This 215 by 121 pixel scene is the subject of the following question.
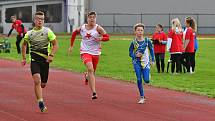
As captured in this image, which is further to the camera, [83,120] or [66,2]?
[66,2]

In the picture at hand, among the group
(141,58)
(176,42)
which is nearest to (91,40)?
(141,58)

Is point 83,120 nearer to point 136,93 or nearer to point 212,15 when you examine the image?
point 136,93

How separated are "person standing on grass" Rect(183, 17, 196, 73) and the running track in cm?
391

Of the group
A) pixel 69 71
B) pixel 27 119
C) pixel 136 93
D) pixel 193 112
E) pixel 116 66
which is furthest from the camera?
pixel 116 66

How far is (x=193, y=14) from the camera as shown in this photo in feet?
239

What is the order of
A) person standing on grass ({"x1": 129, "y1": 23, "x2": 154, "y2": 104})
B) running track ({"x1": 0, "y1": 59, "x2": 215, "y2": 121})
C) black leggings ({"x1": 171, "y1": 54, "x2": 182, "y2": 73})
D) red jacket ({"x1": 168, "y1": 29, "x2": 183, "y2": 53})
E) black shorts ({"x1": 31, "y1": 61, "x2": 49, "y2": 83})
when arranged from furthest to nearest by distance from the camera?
black leggings ({"x1": 171, "y1": 54, "x2": 182, "y2": 73}) → red jacket ({"x1": 168, "y1": 29, "x2": 183, "y2": 53}) → person standing on grass ({"x1": 129, "y1": 23, "x2": 154, "y2": 104}) → black shorts ({"x1": 31, "y1": 61, "x2": 49, "y2": 83}) → running track ({"x1": 0, "y1": 59, "x2": 215, "y2": 121})

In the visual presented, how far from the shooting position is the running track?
10805 millimetres

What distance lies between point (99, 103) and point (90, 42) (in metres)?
1.48

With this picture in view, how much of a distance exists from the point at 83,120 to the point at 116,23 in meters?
63.9

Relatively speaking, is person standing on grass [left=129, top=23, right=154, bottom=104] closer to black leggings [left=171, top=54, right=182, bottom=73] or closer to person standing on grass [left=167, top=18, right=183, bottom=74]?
person standing on grass [left=167, top=18, right=183, bottom=74]

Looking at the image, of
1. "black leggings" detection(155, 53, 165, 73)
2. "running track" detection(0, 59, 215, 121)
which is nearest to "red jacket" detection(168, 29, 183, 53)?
"black leggings" detection(155, 53, 165, 73)

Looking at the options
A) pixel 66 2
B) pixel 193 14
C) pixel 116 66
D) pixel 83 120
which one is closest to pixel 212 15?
pixel 193 14

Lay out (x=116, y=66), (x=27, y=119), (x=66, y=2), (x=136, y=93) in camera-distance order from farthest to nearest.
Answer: (x=66, y=2) < (x=116, y=66) < (x=136, y=93) < (x=27, y=119)

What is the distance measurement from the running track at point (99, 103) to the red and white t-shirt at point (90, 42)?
40.1 inches
